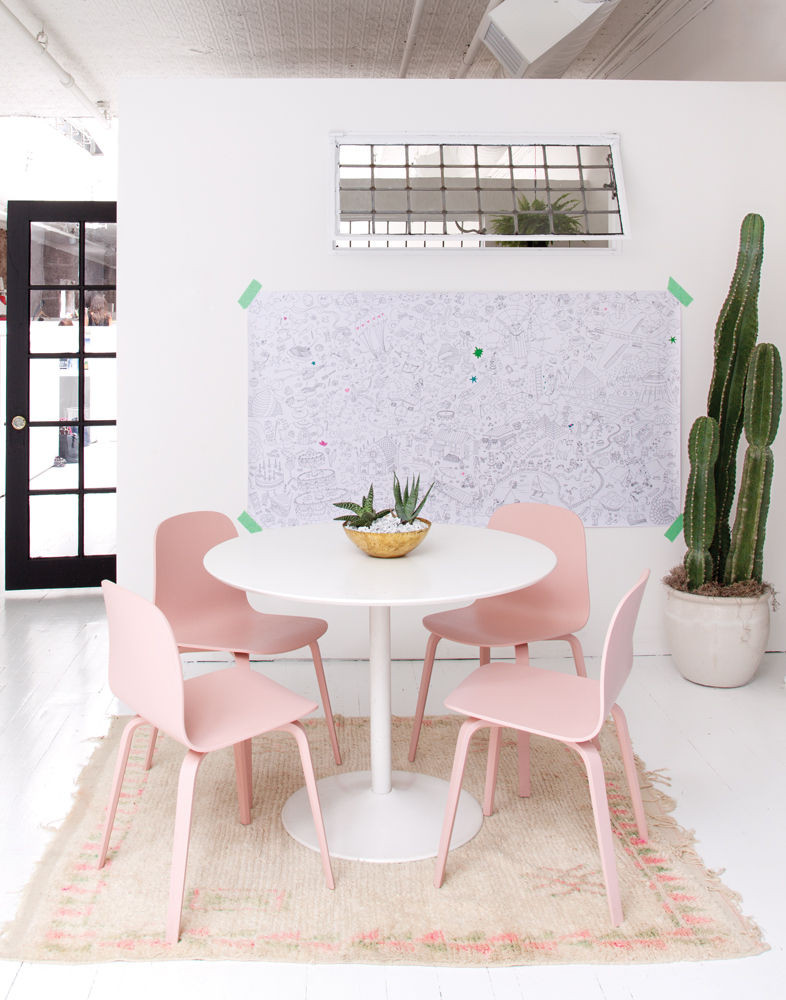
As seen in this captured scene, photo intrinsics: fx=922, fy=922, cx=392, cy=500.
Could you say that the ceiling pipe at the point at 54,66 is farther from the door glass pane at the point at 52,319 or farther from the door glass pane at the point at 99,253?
the door glass pane at the point at 52,319

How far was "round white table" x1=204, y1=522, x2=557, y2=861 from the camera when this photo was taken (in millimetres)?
2092

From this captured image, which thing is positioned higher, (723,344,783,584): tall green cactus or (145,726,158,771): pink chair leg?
(723,344,783,584): tall green cactus

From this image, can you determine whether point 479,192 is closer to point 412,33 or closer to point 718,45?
point 412,33

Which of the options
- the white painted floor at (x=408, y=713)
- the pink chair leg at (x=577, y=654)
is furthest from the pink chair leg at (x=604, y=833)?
the pink chair leg at (x=577, y=654)

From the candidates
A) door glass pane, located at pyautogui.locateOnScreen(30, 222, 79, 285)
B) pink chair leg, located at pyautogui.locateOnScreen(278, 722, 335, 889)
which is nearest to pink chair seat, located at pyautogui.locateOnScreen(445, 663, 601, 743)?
pink chair leg, located at pyautogui.locateOnScreen(278, 722, 335, 889)

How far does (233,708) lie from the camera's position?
7.09 feet

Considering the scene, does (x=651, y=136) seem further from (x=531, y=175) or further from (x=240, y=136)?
(x=240, y=136)

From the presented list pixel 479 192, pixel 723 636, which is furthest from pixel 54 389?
pixel 723 636

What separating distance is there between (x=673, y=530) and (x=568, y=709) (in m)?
2.03

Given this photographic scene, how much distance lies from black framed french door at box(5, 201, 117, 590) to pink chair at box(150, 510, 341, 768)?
7.71 feet

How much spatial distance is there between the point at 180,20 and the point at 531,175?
220 cm

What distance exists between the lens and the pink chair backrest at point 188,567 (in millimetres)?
2771

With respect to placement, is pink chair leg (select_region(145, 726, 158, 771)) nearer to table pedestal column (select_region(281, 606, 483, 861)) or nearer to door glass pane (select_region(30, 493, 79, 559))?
table pedestal column (select_region(281, 606, 483, 861))

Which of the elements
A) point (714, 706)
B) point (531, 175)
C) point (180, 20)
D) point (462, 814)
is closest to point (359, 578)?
point (462, 814)
